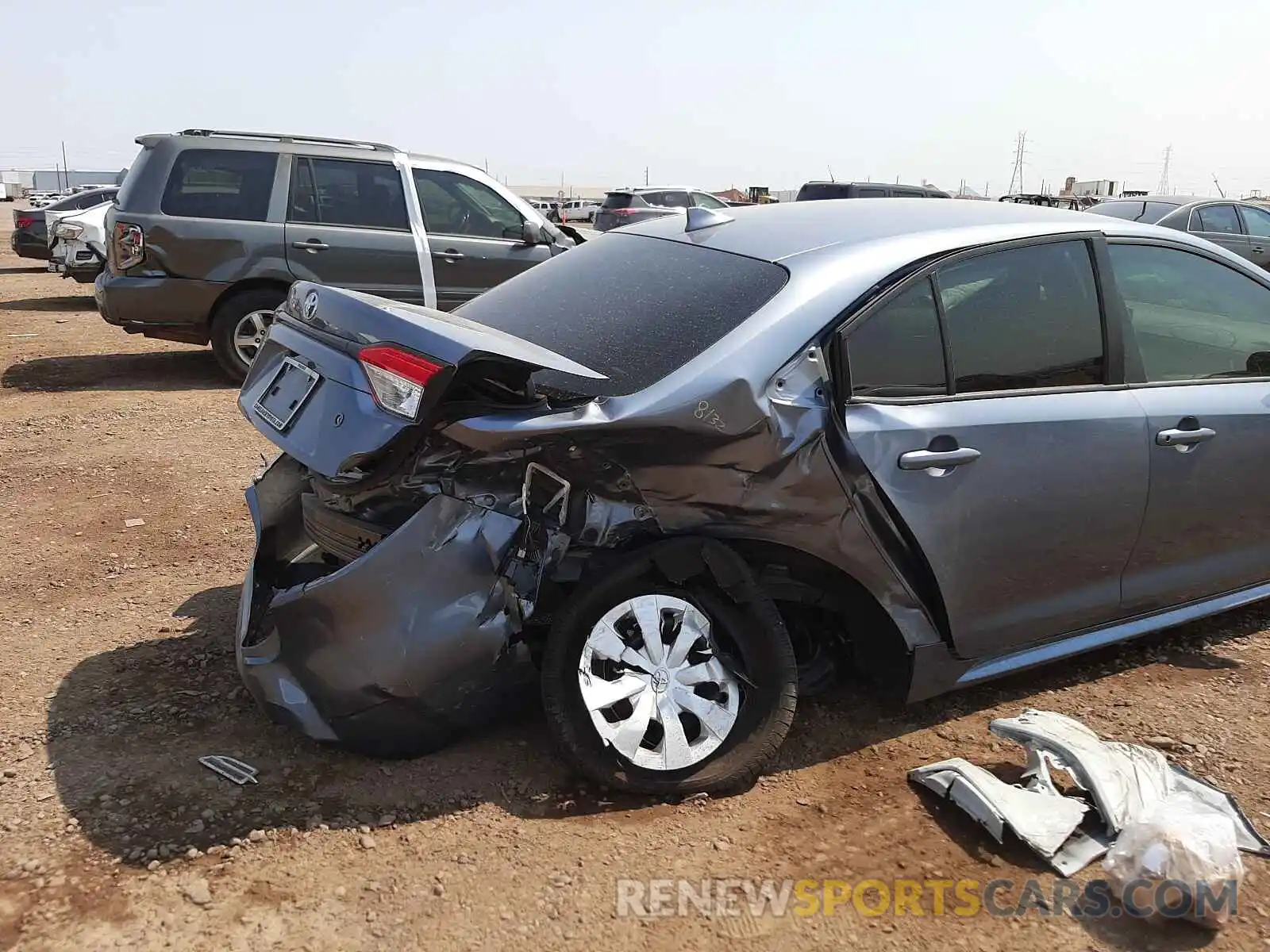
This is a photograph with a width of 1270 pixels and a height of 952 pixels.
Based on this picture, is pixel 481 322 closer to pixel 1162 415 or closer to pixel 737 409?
pixel 737 409

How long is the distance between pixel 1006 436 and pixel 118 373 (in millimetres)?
8149

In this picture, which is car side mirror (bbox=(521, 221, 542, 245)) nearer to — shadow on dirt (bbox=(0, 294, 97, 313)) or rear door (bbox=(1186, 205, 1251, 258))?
shadow on dirt (bbox=(0, 294, 97, 313))

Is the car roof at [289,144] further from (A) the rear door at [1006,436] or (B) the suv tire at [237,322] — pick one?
(A) the rear door at [1006,436]

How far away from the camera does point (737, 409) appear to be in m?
2.79

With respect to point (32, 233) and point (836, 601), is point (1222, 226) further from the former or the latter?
point (32, 233)

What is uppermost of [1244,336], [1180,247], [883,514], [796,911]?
[1180,247]

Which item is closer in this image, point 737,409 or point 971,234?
point 737,409

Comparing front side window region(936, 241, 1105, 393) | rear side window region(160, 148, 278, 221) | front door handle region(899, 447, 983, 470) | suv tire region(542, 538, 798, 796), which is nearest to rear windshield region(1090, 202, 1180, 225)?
rear side window region(160, 148, 278, 221)

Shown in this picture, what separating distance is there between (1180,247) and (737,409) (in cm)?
201

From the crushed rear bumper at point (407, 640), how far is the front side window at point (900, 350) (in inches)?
41.8

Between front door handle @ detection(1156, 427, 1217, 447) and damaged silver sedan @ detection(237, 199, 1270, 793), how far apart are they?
12 millimetres

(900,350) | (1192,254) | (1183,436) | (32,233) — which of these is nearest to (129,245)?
(900,350)

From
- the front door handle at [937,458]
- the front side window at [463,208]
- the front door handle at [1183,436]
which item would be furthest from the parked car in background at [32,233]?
Answer: the front door handle at [1183,436]

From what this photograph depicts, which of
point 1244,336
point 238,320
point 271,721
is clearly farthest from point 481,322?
point 238,320
